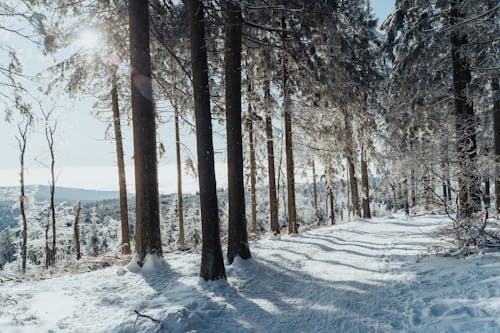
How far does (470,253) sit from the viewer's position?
6254mm

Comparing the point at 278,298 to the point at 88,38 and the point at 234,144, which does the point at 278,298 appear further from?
the point at 88,38

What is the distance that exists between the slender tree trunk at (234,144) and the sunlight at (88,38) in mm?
3850

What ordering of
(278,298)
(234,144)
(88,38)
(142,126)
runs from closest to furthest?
(278,298)
(142,126)
(234,144)
(88,38)

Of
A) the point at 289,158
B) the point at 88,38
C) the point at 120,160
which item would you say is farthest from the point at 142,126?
the point at 289,158

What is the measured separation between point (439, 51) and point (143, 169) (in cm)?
1074

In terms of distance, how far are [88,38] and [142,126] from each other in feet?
12.4

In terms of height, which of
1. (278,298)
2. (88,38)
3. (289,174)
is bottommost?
(278,298)

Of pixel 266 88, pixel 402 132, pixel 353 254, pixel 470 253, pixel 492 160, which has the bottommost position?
pixel 353 254

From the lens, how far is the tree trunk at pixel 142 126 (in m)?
7.27

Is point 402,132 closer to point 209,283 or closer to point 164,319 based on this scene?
point 209,283

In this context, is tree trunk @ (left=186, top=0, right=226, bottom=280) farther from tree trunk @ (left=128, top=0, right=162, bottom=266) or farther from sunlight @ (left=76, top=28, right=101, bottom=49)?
sunlight @ (left=76, top=28, right=101, bottom=49)

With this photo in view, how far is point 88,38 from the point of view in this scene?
8.98 meters

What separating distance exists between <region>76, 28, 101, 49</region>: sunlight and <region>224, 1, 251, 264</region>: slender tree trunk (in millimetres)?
3850

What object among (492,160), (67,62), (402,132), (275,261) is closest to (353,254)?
(275,261)
